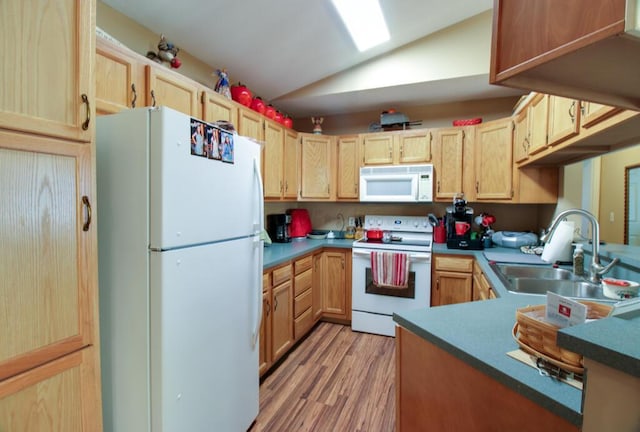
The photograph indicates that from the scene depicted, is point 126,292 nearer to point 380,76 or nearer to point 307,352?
point 307,352

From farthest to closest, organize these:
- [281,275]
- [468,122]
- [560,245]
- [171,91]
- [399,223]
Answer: [399,223], [468,122], [281,275], [560,245], [171,91]

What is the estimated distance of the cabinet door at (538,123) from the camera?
1.96 m

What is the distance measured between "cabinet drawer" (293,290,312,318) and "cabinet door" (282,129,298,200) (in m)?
1.03

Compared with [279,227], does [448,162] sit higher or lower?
higher

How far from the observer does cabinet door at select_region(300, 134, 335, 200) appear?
340 cm

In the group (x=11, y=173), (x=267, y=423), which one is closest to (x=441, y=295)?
(x=267, y=423)

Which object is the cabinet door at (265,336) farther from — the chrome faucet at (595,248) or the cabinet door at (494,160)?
the cabinet door at (494,160)

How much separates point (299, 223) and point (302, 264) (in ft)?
3.32

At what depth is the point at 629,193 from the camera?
7.08ft

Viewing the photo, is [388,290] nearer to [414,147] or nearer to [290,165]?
[414,147]

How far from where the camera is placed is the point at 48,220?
936mm

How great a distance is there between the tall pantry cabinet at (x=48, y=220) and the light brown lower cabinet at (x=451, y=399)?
1144 millimetres

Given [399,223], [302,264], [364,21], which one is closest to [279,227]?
[302,264]

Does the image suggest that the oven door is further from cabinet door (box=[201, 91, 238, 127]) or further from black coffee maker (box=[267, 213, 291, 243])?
cabinet door (box=[201, 91, 238, 127])
